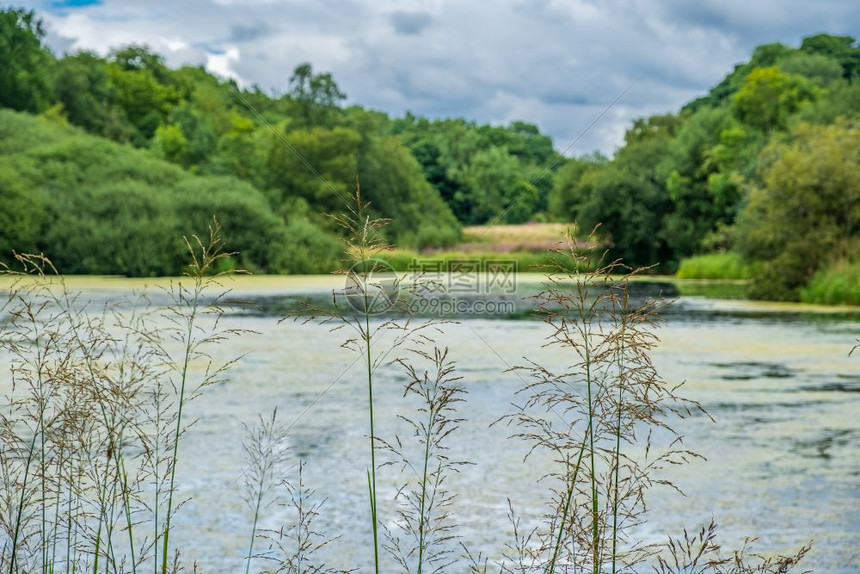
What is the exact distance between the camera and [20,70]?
43.0 meters

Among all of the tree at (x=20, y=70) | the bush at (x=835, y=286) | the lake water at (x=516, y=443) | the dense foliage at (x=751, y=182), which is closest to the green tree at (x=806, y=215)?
the dense foliage at (x=751, y=182)

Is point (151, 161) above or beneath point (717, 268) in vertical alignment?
above

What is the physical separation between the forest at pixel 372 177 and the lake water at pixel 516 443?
6.72m

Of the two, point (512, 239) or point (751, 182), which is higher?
point (751, 182)

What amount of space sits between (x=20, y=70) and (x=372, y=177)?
15.6 meters

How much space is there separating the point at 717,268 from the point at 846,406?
23260 millimetres

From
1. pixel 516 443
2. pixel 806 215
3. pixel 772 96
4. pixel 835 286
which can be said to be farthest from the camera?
pixel 772 96

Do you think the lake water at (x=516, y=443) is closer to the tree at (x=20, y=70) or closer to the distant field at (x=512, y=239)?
the distant field at (x=512, y=239)

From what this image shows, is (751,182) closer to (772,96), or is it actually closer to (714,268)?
(714,268)

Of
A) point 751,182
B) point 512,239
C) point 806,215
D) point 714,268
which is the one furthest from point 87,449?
point 512,239

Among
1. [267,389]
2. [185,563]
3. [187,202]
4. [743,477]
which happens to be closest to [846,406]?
[743,477]

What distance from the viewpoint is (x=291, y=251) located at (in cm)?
3356

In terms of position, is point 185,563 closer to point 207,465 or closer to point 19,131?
point 207,465

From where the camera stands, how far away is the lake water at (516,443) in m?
4.66
